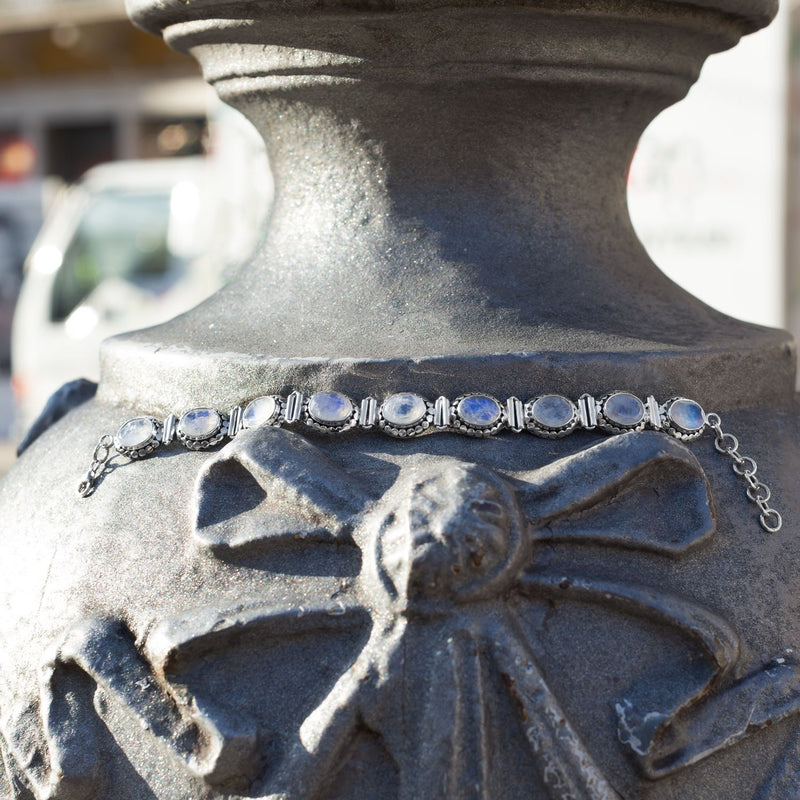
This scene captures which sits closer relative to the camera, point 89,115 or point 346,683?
point 346,683

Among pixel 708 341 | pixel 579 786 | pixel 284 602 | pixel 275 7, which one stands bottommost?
pixel 579 786

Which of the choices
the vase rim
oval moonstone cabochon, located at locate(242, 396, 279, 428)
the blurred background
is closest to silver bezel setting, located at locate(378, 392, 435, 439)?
oval moonstone cabochon, located at locate(242, 396, 279, 428)

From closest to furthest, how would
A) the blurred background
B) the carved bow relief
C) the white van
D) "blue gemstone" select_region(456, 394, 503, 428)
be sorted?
the carved bow relief
"blue gemstone" select_region(456, 394, 503, 428)
the blurred background
the white van

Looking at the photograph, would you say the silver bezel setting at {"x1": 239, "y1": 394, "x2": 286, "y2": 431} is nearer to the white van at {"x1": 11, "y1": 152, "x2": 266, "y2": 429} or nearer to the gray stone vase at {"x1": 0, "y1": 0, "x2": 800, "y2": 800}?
the gray stone vase at {"x1": 0, "y1": 0, "x2": 800, "y2": 800}

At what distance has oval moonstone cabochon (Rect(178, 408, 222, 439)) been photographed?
1050 mm

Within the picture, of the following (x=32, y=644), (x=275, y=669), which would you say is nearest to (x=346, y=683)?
(x=275, y=669)

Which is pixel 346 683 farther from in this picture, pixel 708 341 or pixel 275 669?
pixel 708 341

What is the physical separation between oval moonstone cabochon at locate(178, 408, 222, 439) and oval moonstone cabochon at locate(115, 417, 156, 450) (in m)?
0.04

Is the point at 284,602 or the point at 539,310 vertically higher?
the point at 539,310

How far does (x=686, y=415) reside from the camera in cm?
105

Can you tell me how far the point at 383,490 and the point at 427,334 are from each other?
0.62 feet

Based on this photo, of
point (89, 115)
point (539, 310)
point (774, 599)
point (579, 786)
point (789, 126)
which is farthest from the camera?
point (89, 115)

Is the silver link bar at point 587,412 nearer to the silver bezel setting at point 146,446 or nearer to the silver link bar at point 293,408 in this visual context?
the silver link bar at point 293,408

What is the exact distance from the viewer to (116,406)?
3.90 ft
